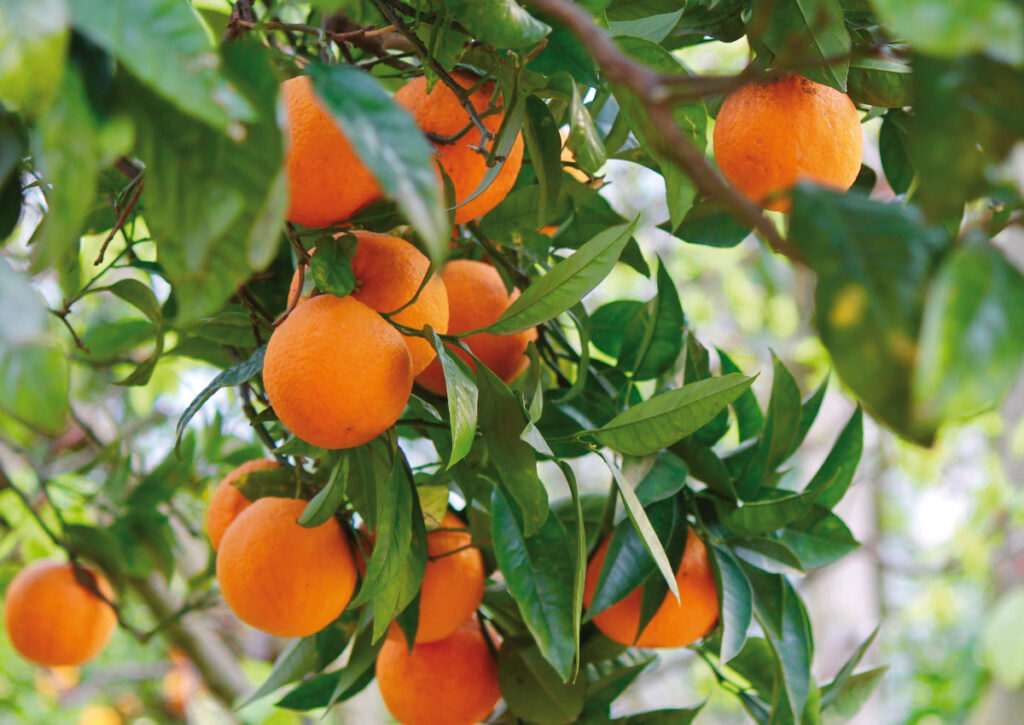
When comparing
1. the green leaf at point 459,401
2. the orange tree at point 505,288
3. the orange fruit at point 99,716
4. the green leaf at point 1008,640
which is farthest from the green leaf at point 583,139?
the orange fruit at point 99,716

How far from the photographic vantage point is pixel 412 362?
46 centimetres

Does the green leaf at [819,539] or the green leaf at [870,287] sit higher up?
the green leaf at [870,287]

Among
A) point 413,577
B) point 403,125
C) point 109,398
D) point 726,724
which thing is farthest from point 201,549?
point 726,724

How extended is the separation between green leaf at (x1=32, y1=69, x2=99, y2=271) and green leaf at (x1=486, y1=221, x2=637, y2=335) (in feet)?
0.82

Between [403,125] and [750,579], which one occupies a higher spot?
A: [403,125]

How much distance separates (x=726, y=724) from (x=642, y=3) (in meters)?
5.64

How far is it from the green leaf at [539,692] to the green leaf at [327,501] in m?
0.21

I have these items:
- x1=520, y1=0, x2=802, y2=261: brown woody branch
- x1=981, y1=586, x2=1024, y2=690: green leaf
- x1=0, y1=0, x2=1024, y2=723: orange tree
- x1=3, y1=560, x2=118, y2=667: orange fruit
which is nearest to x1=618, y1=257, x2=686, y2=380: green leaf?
x1=0, y1=0, x2=1024, y2=723: orange tree

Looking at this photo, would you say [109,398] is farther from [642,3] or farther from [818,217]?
[818,217]

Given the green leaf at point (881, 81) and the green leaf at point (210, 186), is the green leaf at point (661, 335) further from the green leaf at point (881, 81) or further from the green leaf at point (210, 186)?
the green leaf at point (210, 186)

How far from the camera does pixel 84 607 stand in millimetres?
862

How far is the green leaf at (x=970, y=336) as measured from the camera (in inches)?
7.9

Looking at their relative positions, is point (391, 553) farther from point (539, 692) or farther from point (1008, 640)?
point (1008, 640)

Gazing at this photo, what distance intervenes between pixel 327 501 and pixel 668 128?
0.98 feet
